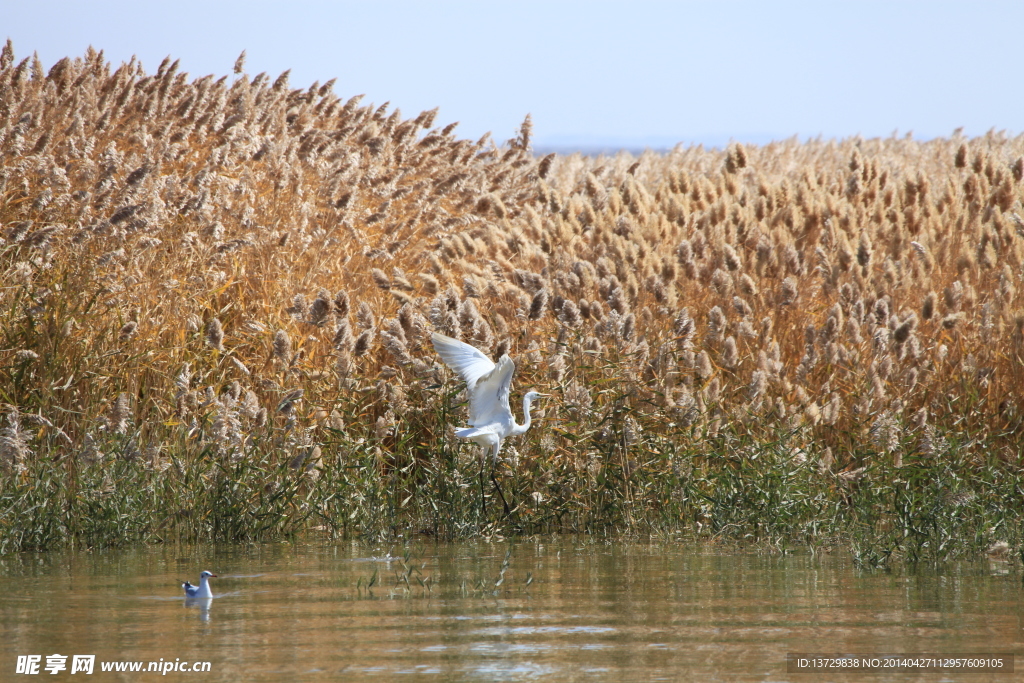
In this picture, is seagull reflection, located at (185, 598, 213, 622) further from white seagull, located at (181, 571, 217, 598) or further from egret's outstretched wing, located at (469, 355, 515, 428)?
egret's outstretched wing, located at (469, 355, 515, 428)

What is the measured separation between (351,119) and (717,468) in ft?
28.9

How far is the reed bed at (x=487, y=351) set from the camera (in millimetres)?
6781

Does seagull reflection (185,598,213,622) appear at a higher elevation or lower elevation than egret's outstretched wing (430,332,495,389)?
lower

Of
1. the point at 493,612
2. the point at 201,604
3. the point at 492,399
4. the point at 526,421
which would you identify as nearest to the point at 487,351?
the point at 526,421

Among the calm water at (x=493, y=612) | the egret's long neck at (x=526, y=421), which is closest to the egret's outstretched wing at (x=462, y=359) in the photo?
the egret's long neck at (x=526, y=421)

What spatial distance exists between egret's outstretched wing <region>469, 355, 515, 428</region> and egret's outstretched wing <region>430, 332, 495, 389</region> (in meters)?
0.11

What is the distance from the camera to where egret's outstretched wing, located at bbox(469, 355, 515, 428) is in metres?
6.22

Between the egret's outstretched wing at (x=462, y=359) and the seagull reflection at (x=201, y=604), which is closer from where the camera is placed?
the seagull reflection at (x=201, y=604)

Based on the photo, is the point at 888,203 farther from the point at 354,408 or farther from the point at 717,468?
the point at 354,408

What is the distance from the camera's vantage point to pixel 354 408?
745cm

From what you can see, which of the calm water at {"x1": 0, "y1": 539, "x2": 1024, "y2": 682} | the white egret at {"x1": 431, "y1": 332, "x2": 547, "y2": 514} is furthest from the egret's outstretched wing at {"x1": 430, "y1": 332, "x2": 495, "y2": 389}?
the calm water at {"x1": 0, "y1": 539, "x2": 1024, "y2": 682}

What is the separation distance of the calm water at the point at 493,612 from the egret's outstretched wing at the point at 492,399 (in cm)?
67

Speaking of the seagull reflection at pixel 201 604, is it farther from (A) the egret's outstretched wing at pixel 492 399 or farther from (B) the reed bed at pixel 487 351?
(A) the egret's outstretched wing at pixel 492 399

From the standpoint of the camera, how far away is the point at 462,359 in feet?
21.2
